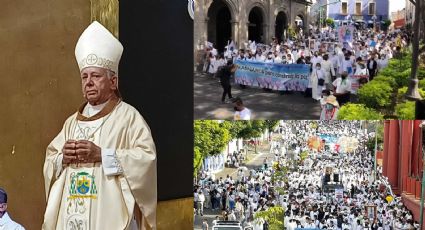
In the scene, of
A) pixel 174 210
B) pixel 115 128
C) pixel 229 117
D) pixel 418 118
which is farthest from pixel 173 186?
pixel 418 118

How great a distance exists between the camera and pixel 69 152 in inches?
120

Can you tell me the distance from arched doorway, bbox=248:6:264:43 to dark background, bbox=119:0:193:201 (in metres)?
0.81

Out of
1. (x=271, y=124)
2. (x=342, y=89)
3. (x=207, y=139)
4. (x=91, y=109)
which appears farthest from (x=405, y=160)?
(x=91, y=109)

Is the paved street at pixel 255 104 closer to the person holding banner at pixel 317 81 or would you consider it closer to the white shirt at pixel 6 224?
the person holding banner at pixel 317 81

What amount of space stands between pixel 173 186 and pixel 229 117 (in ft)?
3.28

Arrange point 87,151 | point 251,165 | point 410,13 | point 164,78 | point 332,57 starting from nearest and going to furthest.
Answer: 1. point 87,151
2. point 164,78
3. point 410,13
4. point 332,57
5. point 251,165

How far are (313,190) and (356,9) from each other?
1.54 metres

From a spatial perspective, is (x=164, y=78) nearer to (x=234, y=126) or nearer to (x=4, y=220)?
(x=234, y=126)

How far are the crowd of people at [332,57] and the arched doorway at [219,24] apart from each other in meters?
0.07

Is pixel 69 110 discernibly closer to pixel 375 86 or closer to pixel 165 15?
pixel 165 15

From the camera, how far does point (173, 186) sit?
4.76 m

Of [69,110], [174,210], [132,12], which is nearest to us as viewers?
[69,110]

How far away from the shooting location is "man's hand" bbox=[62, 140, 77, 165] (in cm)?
305

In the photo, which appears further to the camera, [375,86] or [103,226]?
[375,86]
